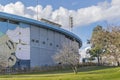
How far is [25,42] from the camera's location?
83.9m

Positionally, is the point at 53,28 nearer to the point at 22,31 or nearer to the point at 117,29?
the point at 22,31

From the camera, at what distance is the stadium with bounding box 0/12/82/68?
78.4 m

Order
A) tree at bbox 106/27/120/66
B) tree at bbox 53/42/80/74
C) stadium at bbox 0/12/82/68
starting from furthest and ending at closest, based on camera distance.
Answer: stadium at bbox 0/12/82/68 < tree at bbox 106/27/120/66 < tree at bbox 53/42/80/74

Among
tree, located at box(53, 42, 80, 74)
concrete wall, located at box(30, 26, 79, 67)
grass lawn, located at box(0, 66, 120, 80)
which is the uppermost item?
concrete wall, located at box(30, 26, 79, 67)

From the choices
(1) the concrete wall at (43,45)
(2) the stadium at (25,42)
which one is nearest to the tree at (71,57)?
(2) the stadium at (25,42)

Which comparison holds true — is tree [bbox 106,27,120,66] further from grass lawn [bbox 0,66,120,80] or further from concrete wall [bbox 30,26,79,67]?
concrete wall [bbox 30,26,79,67]

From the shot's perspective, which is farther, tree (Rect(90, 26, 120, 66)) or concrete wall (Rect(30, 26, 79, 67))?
concrete wall (Rect(30, 26, 79, 67))

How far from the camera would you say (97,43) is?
8731cm

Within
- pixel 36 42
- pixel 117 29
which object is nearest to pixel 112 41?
pixel 117 29

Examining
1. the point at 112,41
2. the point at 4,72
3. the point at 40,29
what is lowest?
the point at 4,72

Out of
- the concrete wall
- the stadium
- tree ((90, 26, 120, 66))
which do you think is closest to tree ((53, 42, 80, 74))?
tree ((90, 26, 120, 66))

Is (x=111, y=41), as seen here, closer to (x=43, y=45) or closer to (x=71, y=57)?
(x=71, y=57)

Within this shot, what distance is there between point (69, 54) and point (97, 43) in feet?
54.3

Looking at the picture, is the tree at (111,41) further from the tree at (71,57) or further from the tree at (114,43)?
the tree at (71,57)
